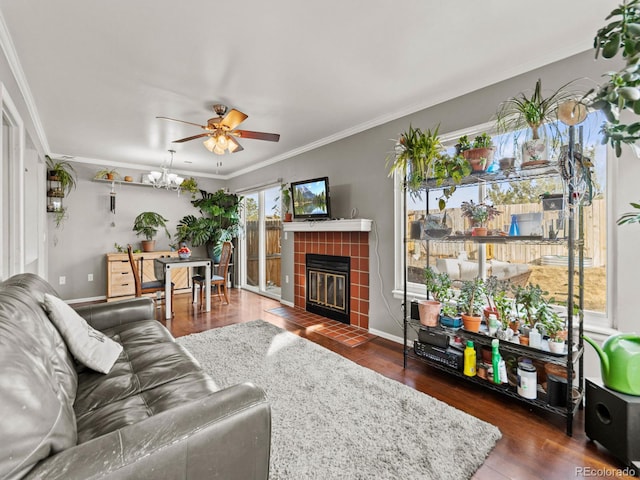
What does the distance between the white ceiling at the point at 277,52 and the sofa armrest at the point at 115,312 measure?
6.01ft

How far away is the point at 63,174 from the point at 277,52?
431cm

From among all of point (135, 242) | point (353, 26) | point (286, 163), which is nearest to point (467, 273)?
point (353, 26)

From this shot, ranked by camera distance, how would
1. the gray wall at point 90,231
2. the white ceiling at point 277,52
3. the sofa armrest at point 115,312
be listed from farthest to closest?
1. the gray wall at point 90,231
2. the sofa armrest at point 115,312
3. the white ceiling at point 277,52

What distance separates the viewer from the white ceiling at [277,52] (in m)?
1.70

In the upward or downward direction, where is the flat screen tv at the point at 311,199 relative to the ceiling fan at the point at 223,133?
downward

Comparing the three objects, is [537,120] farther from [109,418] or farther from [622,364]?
[109,418]

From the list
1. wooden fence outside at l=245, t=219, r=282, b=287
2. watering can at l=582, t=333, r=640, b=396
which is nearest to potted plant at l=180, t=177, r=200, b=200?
wooden fence outside at l=245, t=219, r=282, b=287

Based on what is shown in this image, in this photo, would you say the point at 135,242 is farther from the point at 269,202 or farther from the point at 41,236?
the point at 269,202

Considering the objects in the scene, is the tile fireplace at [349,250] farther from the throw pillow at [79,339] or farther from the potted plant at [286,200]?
the throw pillow at [79,339]

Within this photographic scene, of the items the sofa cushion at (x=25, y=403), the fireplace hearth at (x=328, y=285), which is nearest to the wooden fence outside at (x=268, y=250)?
the fireplace hearth at (x=328, y=285)

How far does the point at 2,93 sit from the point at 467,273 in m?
3.62

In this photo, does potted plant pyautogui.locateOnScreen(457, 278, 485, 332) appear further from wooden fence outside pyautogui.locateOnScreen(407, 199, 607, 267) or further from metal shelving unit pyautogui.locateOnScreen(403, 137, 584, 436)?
wooden fence outside pyautogui.locateOnScreen(407, 199, 607, 267)

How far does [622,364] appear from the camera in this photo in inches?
59.9

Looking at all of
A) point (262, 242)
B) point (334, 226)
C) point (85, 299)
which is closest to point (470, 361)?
point (334, 226)
